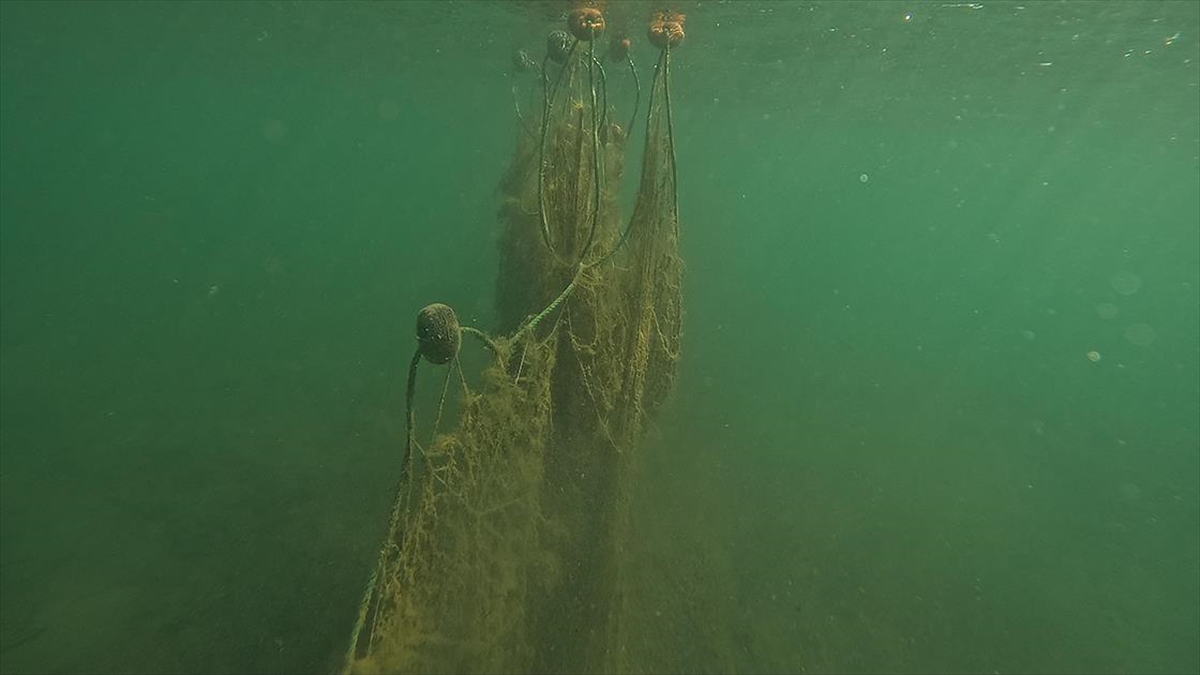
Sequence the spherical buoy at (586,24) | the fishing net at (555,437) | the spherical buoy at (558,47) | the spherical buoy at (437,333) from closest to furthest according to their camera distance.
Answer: the spherical buoy at (437,333)
the fishing net at (555,437)
the spherical buoy at (586,24)
the spherical buoy at (558,47)

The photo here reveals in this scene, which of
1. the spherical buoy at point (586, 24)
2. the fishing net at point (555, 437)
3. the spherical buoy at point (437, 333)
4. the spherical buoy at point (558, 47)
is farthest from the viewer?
the spherical buoy at point (558, 47)

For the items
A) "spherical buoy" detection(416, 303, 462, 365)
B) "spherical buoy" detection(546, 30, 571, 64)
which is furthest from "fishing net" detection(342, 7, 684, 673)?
"spherical buoy" detection(416, 303, 462, 365)

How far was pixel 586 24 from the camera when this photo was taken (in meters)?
5.38

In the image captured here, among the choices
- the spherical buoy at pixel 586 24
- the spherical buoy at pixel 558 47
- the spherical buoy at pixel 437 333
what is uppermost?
the spherical buoy at pixel 586 24

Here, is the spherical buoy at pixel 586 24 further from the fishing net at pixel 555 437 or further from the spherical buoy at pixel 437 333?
the spherical buoy at pixel 437 333

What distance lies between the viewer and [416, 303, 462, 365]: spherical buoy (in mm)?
2910

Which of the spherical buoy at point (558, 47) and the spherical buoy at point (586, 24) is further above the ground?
the spherical buoy at point (586, 24)

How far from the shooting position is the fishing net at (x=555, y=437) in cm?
388

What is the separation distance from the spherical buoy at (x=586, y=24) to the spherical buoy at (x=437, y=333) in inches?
122

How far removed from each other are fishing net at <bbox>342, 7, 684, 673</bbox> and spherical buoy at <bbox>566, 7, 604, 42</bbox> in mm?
24

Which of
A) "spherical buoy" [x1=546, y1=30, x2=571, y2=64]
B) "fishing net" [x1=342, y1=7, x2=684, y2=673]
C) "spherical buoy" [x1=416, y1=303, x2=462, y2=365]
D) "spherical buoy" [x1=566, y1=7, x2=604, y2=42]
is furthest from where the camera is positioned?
"spherical buoy" [x1=546, y1=30, x2=571, y2=64]

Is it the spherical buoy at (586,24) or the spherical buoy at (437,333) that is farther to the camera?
the spherical buoy at (586,24)

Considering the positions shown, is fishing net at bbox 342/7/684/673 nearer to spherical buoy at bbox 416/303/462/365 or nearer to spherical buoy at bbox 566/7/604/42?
spherical buoy at bbox 566/7/604/42

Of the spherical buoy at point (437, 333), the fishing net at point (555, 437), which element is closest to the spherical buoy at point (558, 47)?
the fishing net at point (555, 437)
